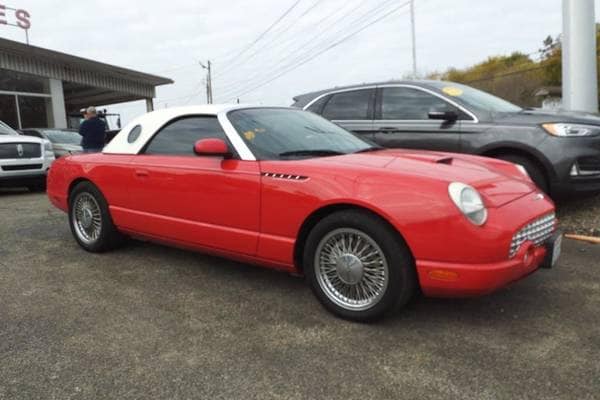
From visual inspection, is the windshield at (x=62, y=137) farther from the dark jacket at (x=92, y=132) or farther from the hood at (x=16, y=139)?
the dark jacket at (x=92, y=132)

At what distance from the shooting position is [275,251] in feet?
10.9

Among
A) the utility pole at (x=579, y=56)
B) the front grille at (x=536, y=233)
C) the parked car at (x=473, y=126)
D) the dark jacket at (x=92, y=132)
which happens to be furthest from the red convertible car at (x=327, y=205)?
the utility pole at (x=579, y=56)

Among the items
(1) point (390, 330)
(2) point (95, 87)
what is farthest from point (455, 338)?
(2) point (95, 87)

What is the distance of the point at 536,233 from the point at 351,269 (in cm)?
110

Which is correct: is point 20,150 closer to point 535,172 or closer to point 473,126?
point 473,126

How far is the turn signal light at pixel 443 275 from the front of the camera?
2.70 meters

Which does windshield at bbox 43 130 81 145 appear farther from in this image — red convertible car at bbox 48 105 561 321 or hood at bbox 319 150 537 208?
hood at bbox 319 150 537 208

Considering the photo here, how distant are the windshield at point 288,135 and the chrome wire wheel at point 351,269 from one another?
2.45ft

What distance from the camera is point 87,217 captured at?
473cm

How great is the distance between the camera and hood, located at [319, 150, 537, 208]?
2.91 m

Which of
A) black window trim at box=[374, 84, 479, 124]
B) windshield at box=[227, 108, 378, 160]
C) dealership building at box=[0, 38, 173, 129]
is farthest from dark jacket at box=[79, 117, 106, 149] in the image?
dealership building at box=[0, 38, 173, 129]

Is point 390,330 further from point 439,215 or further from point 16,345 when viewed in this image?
point 16,345

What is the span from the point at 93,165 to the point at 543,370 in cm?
389

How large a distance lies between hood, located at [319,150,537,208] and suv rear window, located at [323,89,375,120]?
8.91 ft
